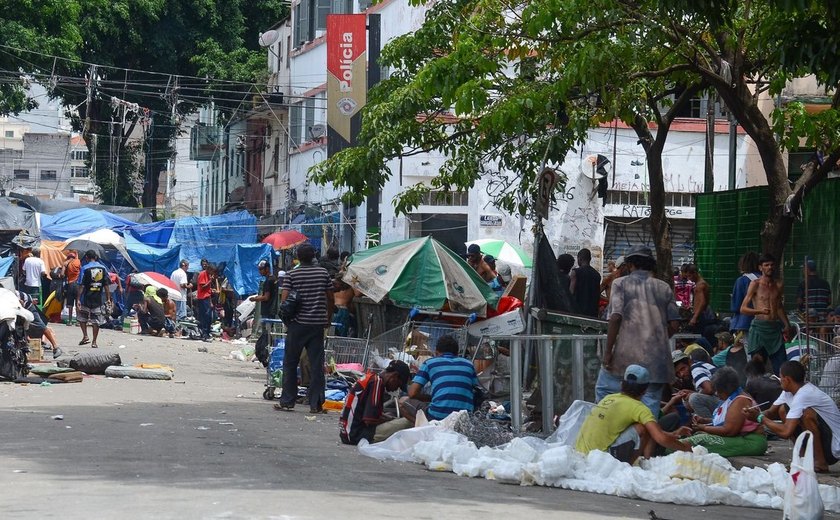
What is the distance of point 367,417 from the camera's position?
37.8ft

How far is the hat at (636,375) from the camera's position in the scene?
977 centimetres

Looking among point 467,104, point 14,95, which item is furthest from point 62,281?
point 467,104

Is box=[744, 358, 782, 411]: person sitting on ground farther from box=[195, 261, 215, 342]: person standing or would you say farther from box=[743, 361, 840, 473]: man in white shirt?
box=[195, 261, 215, 342]: person standing

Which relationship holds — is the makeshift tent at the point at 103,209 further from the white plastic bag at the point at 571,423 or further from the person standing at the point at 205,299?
the white plastic bag at the point at 571,423

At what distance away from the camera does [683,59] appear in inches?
624

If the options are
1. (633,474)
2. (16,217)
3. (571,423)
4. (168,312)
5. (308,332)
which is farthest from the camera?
(16,217)

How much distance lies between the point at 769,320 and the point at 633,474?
517cm

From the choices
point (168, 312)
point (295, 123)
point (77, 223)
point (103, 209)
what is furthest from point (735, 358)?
point (103, 209)

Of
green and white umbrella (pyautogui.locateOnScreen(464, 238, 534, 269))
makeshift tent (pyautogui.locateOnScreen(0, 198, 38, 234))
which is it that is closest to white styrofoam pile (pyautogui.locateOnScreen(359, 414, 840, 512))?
green and white umbrella (pyautogui.locateOnScreen(464, 238, 534, 269))

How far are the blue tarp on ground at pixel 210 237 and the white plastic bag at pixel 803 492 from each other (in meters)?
34.2

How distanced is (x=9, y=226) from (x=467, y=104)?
27333 mm

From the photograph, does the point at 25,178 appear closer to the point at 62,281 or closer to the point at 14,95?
the point at 14,95

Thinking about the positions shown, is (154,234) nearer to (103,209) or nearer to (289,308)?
(103,209)

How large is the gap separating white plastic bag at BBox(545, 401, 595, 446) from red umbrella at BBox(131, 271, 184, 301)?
2392 cm
